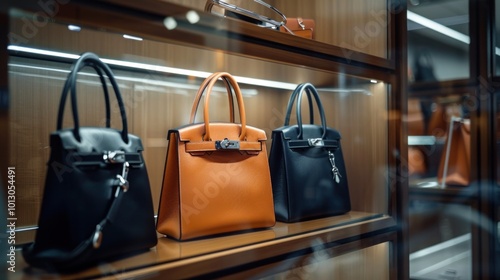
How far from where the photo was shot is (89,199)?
1.99 ft

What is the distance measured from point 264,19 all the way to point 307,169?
1.13ft

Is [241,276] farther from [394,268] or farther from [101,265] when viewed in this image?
[394,268]

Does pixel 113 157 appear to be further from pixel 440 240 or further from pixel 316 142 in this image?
pixel 440 240

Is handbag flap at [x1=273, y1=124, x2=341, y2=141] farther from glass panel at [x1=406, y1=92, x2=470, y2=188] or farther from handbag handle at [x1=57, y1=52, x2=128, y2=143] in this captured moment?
glass panel at [x1=406, y1=92, x2=470, y2=188]

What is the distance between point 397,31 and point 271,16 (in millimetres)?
353

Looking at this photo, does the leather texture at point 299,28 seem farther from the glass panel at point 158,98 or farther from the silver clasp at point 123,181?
the silver clasp at point 123,181

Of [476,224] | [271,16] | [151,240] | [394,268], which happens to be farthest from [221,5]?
[476,224]

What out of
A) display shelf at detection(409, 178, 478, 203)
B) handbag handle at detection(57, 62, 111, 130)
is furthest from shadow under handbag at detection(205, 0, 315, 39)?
display shelf at detection(409, 178, 478, 203)

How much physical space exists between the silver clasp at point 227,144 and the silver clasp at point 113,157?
205 mm

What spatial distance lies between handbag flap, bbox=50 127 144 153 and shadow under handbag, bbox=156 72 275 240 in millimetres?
111

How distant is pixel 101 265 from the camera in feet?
2.02

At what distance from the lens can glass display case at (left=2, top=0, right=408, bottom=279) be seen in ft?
2.04

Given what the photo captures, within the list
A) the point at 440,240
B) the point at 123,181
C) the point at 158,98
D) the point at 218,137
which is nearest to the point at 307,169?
the point at 218,137

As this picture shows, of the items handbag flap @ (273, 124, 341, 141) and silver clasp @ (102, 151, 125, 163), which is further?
handbag flap @ (273, 124, 341, 141)
